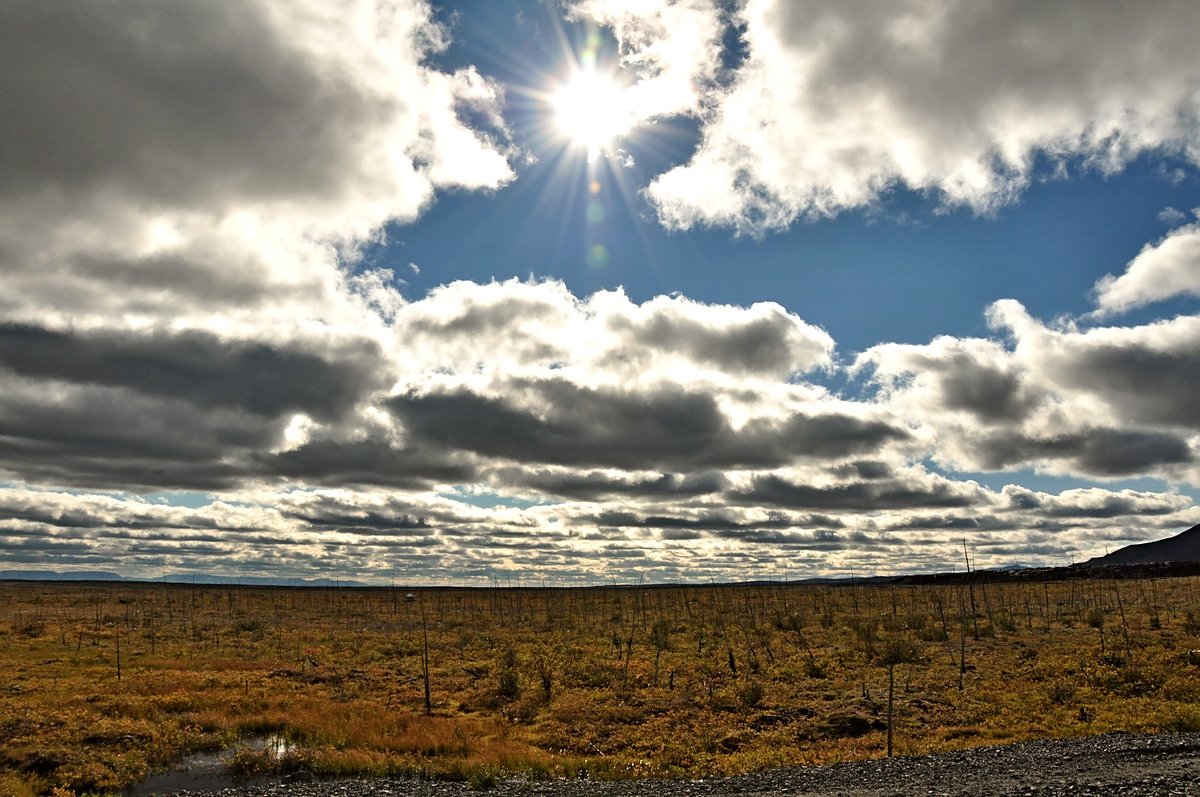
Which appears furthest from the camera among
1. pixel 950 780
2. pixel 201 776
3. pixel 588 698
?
pixel 588 698

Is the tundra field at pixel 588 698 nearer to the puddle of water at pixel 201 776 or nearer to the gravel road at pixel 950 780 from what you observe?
the puddle of water at pixel 201 776

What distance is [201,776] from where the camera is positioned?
30875 mm

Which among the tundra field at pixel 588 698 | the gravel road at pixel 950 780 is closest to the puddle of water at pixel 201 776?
the tundra field at pixel 588 698

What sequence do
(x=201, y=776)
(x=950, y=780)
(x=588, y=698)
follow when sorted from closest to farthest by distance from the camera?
(x=950, y=780) < (x=201, y=776) < (x=588, y=698)

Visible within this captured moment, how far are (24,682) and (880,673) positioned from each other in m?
51.8

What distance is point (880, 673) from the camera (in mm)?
45781

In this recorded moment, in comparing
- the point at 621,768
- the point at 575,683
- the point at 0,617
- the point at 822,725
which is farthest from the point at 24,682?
the point at 0,617

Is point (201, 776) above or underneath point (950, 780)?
underneath

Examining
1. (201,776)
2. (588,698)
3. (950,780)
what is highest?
(950,780)

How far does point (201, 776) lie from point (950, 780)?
92.1 ft

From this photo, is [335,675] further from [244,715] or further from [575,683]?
[575,683]

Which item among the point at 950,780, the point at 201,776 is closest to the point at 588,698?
the point at 201,776

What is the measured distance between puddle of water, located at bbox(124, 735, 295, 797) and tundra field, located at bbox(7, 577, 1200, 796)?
1.69 feet

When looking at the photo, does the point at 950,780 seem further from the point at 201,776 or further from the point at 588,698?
the point at 201,776
